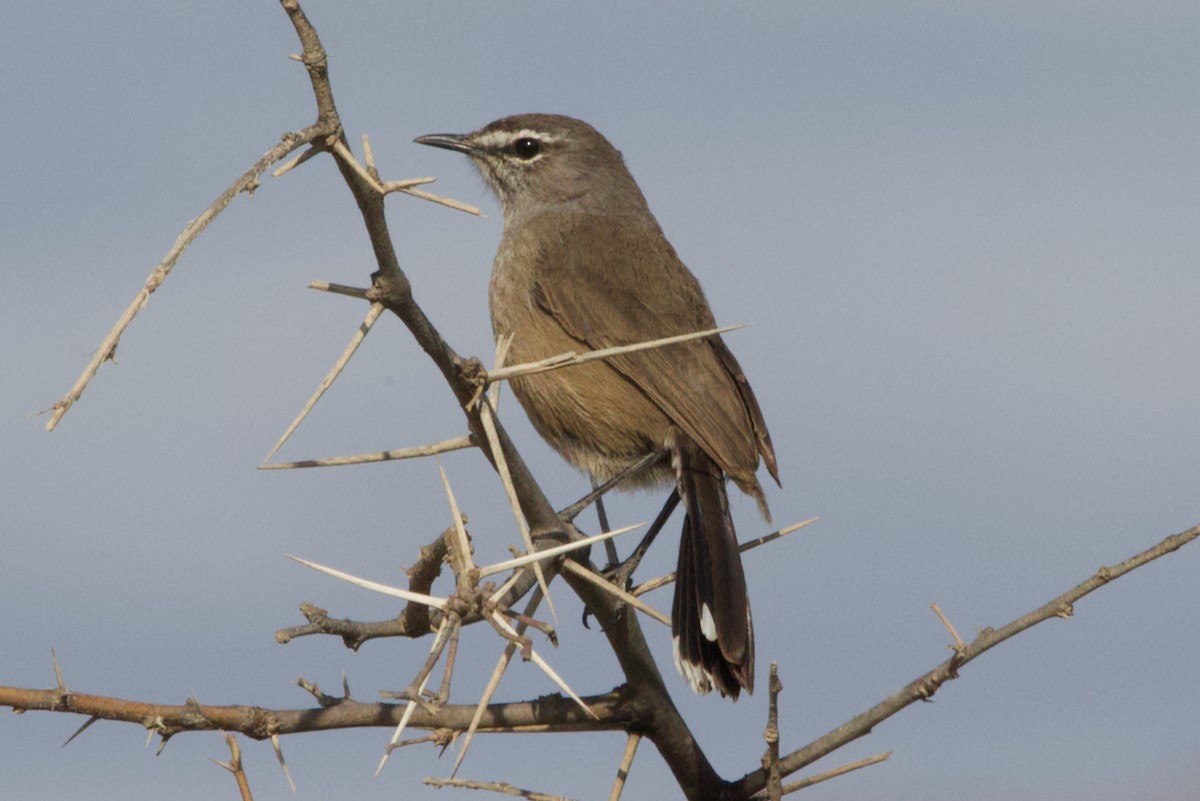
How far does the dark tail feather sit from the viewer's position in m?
3.60

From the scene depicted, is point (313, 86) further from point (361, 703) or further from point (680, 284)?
point (680, 284)

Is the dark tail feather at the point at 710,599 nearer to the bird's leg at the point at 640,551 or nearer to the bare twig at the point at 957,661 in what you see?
the bird's leg at the point at 640,551

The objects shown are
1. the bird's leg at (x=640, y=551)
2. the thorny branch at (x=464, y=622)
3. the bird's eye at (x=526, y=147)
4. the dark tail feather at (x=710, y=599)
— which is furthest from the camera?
the bird's eye at (x=526, y=147)

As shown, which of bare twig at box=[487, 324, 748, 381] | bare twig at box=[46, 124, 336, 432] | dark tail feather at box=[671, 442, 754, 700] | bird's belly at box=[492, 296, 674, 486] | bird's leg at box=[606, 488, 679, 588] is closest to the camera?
bare twig at box=[46, 124, 336, 432]

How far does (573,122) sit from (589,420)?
222 cm

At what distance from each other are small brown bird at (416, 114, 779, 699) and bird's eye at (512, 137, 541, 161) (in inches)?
17.8

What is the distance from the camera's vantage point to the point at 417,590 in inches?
107

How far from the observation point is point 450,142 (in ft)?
20.1

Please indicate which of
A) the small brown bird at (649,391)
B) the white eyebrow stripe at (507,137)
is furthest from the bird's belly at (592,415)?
the white eyebrow stripe at (507,137)

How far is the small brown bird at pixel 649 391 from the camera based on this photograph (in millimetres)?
3807

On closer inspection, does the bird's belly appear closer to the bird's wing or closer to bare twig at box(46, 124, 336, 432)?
the bird's wing

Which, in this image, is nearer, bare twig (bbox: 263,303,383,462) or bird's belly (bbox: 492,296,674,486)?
bare twig (bbox: 263,303,383,462)

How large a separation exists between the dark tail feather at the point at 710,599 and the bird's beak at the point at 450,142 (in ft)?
7.54

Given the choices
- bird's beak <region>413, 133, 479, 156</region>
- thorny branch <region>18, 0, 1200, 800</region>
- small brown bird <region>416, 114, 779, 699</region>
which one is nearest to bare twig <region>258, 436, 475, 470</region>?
thorny branch <region>18, 0, 1200, 800</region>
